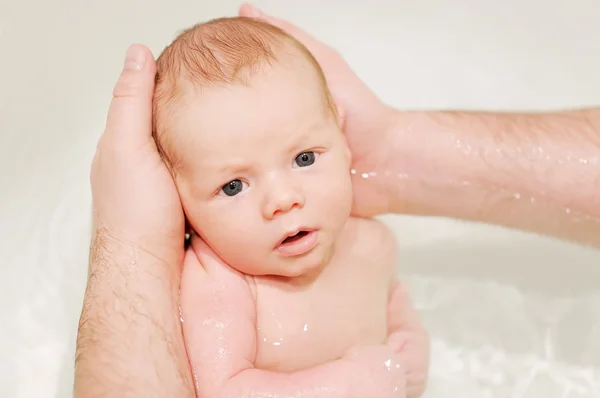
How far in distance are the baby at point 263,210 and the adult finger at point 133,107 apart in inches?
0.7

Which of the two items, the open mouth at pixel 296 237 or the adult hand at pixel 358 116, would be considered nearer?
the open mouth at pixel 296 237

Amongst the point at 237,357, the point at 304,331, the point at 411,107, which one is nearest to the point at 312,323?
the point at 304,331

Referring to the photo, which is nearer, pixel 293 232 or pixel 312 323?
pixel 293 232

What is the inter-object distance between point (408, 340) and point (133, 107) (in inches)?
20.3

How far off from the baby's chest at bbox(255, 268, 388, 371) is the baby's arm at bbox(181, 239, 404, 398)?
0.03 metres

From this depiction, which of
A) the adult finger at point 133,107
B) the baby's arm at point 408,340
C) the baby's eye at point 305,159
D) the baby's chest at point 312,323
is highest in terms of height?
the adult finger at point 133,107

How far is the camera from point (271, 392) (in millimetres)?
975

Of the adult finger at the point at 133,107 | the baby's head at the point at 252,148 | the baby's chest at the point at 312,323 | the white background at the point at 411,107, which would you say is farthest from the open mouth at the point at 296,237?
the white background at the point at 411,107

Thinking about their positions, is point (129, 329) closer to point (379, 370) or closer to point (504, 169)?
point (379, 370)

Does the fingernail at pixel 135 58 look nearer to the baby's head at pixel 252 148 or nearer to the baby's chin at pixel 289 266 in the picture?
the baby's head at pixel 252 148

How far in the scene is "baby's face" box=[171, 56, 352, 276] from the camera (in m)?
0.95

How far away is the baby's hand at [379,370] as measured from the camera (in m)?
1.01

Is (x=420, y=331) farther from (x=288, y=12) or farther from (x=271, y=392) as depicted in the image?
(x=288, y=12)

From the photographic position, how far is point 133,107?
1.02m
